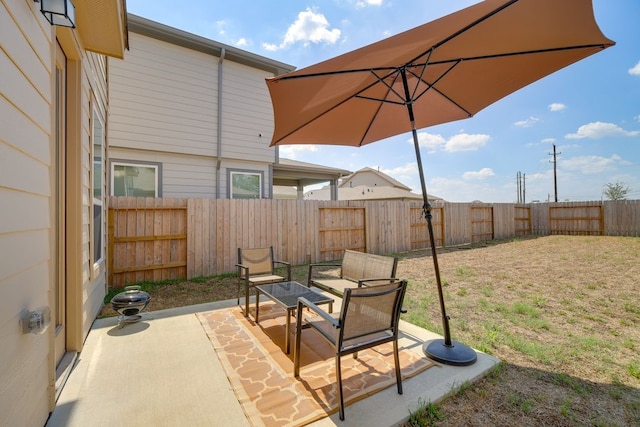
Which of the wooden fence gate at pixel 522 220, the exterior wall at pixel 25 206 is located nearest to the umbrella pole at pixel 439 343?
the exterior wall at pixel 25 206

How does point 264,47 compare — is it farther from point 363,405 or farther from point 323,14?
point 363,405

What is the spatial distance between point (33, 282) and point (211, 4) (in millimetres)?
7034

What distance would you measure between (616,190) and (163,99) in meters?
42.2

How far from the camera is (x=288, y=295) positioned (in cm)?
323

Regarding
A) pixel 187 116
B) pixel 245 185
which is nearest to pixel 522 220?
pixel 245 185

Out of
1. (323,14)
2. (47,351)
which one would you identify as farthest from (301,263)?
(323,14)

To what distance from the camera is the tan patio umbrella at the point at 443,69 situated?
2059 millimetres

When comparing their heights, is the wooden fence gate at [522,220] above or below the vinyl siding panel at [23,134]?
below

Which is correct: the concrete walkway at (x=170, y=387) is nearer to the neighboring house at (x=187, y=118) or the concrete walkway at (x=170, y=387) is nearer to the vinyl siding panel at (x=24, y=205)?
the vinyl siding panel at (x=24, y=205)

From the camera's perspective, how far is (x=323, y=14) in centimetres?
695

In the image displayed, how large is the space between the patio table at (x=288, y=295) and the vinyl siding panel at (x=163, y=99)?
18.3ft

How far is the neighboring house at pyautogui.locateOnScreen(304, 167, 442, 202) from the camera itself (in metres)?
24.2

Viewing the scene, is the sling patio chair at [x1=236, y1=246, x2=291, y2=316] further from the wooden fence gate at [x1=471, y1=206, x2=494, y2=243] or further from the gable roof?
the gable roof

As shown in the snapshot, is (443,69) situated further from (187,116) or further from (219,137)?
(187,116)
